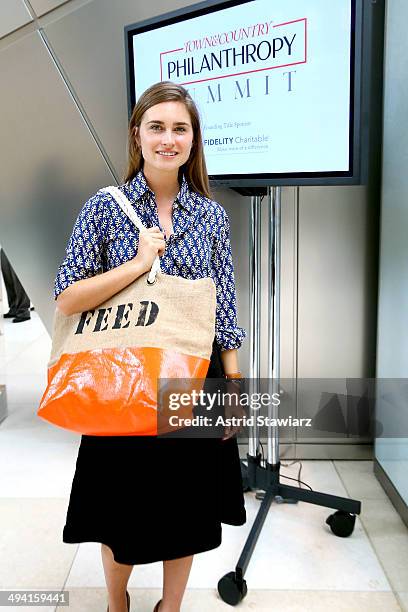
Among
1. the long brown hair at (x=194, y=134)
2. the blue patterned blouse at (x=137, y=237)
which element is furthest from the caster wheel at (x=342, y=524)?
the long brown hair at (x=194, y=134)

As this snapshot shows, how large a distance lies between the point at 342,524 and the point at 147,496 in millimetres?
1095

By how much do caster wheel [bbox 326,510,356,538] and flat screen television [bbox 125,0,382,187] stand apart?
4.10ft

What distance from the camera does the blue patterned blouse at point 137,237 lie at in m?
1.31

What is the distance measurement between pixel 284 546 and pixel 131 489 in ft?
3.23

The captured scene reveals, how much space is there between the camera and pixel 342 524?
2199 millimetres

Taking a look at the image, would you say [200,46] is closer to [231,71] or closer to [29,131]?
[231,71]

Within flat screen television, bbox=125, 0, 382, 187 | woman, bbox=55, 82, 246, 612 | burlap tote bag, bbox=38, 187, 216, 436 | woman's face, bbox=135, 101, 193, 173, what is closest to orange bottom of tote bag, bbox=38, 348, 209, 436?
burlap tote bag, bbox=38, 187, 216, 436

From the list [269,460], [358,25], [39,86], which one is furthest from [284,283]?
[39,86]

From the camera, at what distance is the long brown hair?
1326 millimetres

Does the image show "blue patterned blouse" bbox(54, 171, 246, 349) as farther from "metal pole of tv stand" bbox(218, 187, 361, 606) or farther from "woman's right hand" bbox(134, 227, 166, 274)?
"metal pole of tv stand" bbox(218, 187, 361, 606)

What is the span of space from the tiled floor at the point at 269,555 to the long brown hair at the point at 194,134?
1307mm

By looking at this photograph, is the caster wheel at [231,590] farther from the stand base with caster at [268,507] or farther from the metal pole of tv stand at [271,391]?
the metal pole of tv stand at [271,391]

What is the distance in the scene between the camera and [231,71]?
1979 mm

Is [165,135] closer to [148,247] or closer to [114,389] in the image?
[148,247]
